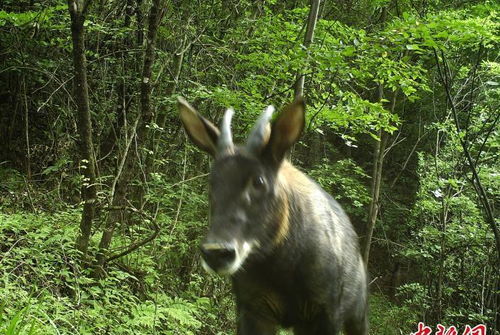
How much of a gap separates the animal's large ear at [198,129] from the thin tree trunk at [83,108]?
2.49 meters

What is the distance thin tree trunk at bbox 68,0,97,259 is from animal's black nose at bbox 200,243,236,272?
127 inches

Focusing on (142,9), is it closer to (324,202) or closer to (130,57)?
(130,57)

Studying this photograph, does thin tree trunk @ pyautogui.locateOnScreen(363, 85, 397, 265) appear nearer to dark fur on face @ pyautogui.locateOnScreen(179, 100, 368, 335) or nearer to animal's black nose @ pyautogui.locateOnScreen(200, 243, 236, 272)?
dark fur on face @ pyautogui.locateOnScreen(179, 100, 368, 335)

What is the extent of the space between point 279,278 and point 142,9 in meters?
5.33

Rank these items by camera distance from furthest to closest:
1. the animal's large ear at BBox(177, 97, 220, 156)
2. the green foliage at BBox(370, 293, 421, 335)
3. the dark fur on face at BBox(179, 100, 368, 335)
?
1. the green foliage at BBox(370, 293, 421, 335)
2. the animal's large ear at BBox(177, 97, 220, 156)
3. the dark fur on face at BBox(179, 100, 368, 335)

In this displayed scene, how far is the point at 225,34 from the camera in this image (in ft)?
27.9

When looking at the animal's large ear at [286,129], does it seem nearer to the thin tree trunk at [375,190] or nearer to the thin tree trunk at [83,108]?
the thin tree trunk at [83,108]

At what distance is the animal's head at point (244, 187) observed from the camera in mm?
2152

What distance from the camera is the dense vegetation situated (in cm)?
500

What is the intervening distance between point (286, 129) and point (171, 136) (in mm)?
6974

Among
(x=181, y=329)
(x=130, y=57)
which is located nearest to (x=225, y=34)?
(x=130, y=57)

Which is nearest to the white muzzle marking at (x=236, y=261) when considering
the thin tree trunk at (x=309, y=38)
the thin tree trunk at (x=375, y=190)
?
the thin tree trunk at (x=309, y=38)

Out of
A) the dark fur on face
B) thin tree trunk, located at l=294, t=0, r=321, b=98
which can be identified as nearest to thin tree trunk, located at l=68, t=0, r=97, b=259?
thin tree trunk, located at l=294, t=0, r=321, b=98

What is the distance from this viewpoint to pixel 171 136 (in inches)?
360
